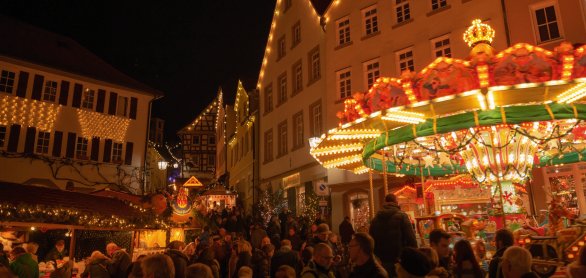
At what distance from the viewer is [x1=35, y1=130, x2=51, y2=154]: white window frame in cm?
2480

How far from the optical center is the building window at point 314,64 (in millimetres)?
23247

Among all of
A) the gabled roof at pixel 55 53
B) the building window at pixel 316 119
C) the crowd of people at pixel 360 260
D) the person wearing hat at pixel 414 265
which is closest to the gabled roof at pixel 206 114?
the gabled roof at pixel 55 53

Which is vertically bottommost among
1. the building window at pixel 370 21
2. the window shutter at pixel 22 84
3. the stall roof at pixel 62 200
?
the stall roof at pixel 62 200

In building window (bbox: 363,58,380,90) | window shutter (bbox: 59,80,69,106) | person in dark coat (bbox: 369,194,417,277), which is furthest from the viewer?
window shutter (bbox: 59,80,69,106)

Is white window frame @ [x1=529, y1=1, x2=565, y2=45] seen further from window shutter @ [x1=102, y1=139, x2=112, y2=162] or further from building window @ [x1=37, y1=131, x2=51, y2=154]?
building window @ [x1=37, y1=131, x2=51, y2=154]

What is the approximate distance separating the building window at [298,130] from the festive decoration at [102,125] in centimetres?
1139

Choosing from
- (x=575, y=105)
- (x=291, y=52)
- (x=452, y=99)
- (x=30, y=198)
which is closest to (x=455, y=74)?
(x=452, y=99)

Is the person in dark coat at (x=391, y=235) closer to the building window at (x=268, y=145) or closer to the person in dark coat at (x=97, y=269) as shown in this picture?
the person in dark coat at (x=97, y=269)

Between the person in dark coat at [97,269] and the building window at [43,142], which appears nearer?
the person in dark coat at [97,269]

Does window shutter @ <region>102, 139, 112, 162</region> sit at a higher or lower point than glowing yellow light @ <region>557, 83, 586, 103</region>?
higher

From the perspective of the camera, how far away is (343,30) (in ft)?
71.2

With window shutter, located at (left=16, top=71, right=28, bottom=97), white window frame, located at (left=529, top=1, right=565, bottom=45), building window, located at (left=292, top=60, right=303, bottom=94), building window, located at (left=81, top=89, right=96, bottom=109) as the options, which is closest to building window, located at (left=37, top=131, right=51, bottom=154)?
window shutter, located at (left=16, top=71, right=28, bottom=97)

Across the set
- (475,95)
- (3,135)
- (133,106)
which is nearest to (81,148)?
(3,135)

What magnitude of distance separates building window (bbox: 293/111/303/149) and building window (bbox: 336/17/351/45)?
4.71 meters
